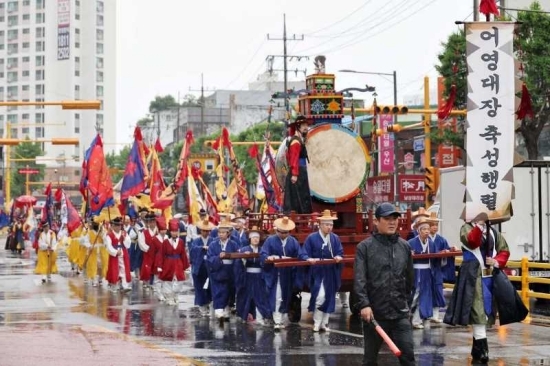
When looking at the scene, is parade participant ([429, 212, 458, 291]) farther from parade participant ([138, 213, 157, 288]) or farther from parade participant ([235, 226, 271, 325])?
parade participant ([138, 213, 157, 288])

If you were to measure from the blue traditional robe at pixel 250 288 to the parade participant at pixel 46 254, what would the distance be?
13739 millimetres

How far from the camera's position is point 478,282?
12.4 metres

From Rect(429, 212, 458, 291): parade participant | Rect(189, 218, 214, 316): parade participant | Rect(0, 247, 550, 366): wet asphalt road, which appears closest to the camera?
Rect(0, 247, 550, 366): wet asphalt road

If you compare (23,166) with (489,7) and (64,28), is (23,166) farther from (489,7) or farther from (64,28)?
(489,7)

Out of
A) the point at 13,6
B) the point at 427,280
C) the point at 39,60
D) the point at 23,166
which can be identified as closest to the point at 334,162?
the point at 427,280

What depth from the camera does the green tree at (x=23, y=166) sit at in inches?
4190

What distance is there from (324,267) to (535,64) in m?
17.2

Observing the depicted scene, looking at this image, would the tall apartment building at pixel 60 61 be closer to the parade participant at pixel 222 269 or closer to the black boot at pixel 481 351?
the parade participant at pixel 222 269

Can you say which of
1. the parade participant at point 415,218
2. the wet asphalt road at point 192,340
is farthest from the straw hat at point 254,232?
the parade participant at point 415,218

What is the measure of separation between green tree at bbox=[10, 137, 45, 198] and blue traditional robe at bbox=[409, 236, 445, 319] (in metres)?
91.9

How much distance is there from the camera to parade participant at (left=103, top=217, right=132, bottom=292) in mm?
26375

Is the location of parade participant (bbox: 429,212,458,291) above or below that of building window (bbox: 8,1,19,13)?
below

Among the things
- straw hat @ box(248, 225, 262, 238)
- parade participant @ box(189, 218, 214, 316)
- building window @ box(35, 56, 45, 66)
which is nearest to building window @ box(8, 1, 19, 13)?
building window @ box(35, 56, 45, 66)

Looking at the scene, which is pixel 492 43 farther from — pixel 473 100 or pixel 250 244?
pixel 250 244
